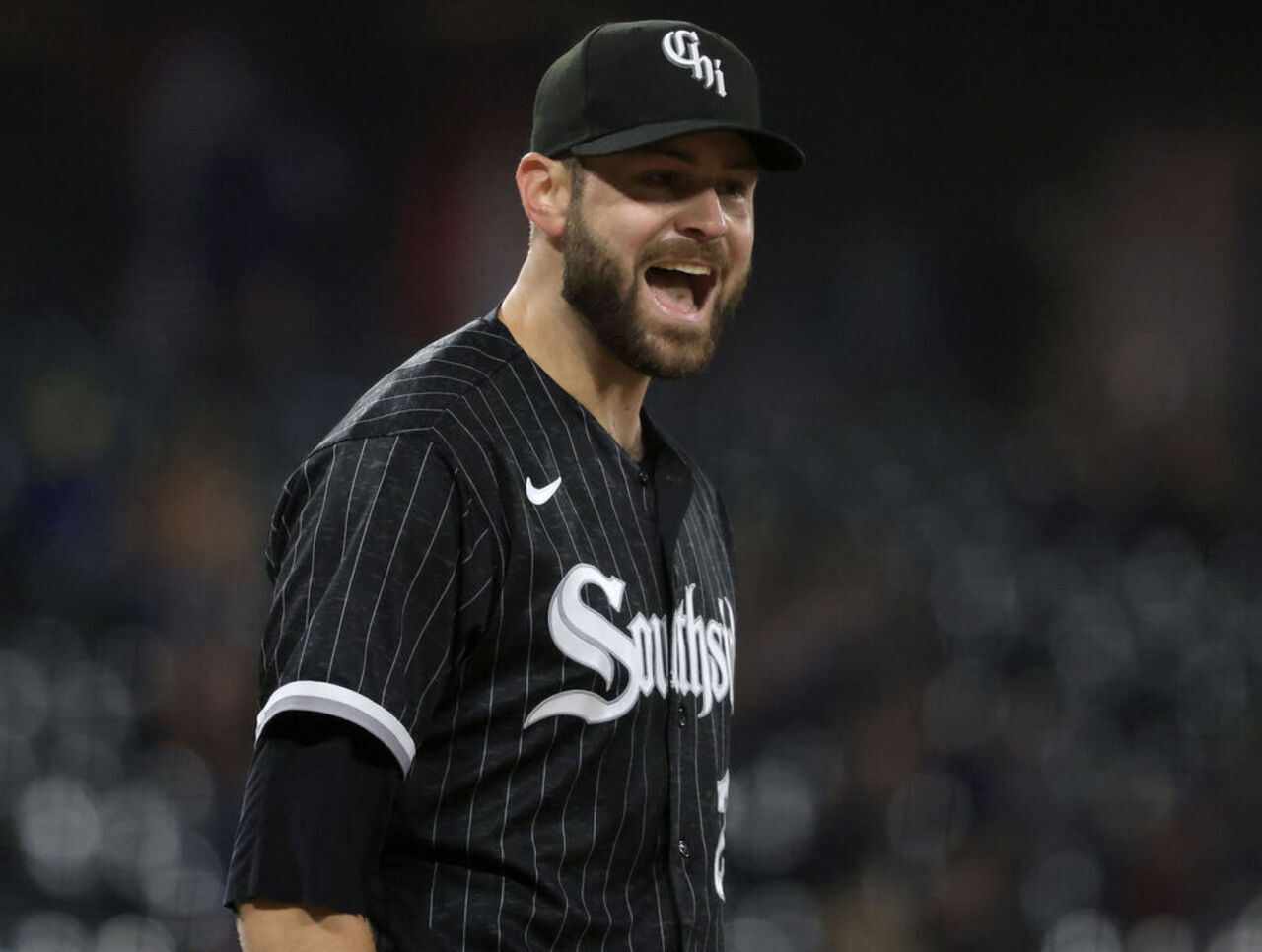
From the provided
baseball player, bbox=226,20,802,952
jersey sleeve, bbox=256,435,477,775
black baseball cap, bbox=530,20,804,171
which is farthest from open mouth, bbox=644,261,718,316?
jersey sleeve, bbox=256,435,477,775

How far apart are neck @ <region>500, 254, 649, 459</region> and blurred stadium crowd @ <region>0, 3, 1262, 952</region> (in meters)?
1.89

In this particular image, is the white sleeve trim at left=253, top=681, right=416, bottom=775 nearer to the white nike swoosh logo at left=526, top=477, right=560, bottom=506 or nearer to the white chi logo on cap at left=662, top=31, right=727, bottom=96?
the white nike swoosh logo at left=526, top=477, right=560, bottom=506

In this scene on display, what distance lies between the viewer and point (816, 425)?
3221mm

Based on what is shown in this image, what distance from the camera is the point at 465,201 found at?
3.28 m

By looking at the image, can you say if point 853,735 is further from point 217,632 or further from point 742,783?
point 217,632

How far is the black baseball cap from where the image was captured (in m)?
1.17

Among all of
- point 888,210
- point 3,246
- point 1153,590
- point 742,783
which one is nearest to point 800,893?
point 742,783

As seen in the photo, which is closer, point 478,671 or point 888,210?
point 478,671

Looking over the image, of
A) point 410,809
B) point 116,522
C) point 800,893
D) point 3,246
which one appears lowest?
point 800,893

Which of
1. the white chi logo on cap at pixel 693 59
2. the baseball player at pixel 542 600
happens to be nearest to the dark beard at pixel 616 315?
the baseball player at pixel 542 600

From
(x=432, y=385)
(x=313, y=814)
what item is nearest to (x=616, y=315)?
(x=432, y=385)

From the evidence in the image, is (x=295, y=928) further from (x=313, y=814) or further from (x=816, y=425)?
(x=816, y=425)

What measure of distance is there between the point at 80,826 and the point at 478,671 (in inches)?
85.5

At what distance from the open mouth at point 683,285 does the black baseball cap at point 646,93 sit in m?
0.11
